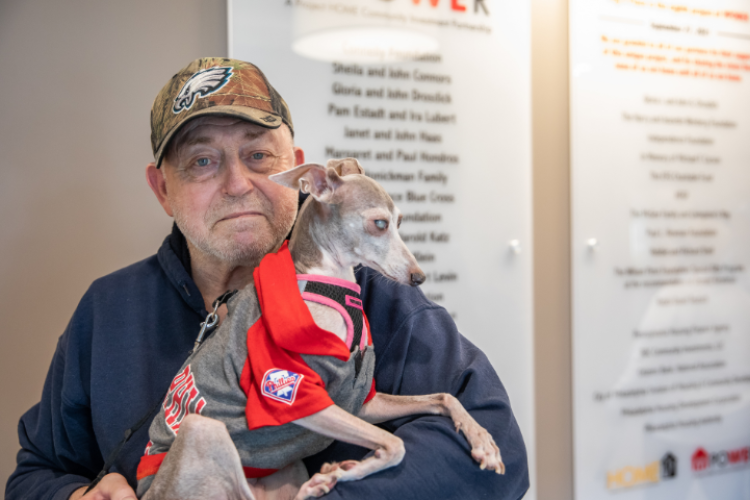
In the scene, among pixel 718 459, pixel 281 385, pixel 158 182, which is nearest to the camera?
pixel 281 385

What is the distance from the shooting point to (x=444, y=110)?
1656 millimetres

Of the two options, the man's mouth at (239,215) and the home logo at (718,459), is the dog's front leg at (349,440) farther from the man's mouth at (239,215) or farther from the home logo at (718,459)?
the home logo at (718,459)

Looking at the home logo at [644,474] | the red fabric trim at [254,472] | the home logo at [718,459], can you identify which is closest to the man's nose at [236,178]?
the red fabric trim at [254,472]

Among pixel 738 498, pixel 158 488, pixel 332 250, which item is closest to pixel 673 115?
pixel 738 498

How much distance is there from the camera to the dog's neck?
2.76ft

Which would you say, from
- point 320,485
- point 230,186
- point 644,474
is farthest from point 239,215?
point 644,474

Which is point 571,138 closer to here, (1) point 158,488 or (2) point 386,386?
(2) point 386,386

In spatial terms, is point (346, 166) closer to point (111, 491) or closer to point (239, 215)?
point (239, 215)

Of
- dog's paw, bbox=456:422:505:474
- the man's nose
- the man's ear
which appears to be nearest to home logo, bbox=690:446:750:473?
dog's paw, bbox=456:422:505:474

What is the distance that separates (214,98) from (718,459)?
7.50 feet

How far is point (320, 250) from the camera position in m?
0.85

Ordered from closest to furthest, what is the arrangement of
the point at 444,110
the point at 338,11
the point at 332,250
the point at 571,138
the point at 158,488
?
1. the point at 158,488
2. the point at 332,250
3. the point at 338,11
4. the point at 444,110
5. the point at 571,138

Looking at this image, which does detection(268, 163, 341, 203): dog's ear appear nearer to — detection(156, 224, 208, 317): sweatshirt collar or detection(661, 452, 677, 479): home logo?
detection(156, 224, 208, 317): sweatshirt collar

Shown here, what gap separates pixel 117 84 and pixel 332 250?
990 mm
